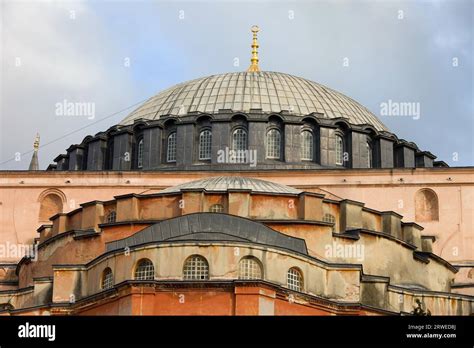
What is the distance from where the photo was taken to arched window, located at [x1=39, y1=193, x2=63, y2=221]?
5630cm

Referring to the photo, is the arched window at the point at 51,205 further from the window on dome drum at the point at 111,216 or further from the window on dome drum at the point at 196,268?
the window on dome drum at the point at 196,268

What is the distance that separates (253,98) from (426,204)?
379 inches

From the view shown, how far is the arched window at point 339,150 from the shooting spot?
189 feet

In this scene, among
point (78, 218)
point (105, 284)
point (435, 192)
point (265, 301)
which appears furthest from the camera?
point (435, 192)

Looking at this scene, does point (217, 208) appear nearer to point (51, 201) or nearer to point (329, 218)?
point (329, 218)

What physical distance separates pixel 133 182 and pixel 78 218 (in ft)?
18.8

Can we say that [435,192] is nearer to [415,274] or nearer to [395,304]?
[415,274]

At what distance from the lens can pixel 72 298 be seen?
146ft

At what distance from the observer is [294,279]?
4250 cm

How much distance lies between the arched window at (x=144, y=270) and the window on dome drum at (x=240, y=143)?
15.2 m

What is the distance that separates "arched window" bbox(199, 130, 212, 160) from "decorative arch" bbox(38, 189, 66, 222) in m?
5.70

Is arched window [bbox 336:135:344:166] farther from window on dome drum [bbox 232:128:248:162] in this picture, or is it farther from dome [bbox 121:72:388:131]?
window on dome drum [bbox 232:128:248:162]

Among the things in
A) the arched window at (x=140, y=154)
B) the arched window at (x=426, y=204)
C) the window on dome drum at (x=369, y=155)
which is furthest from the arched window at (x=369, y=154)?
the arched window at (x=140, y=154)
